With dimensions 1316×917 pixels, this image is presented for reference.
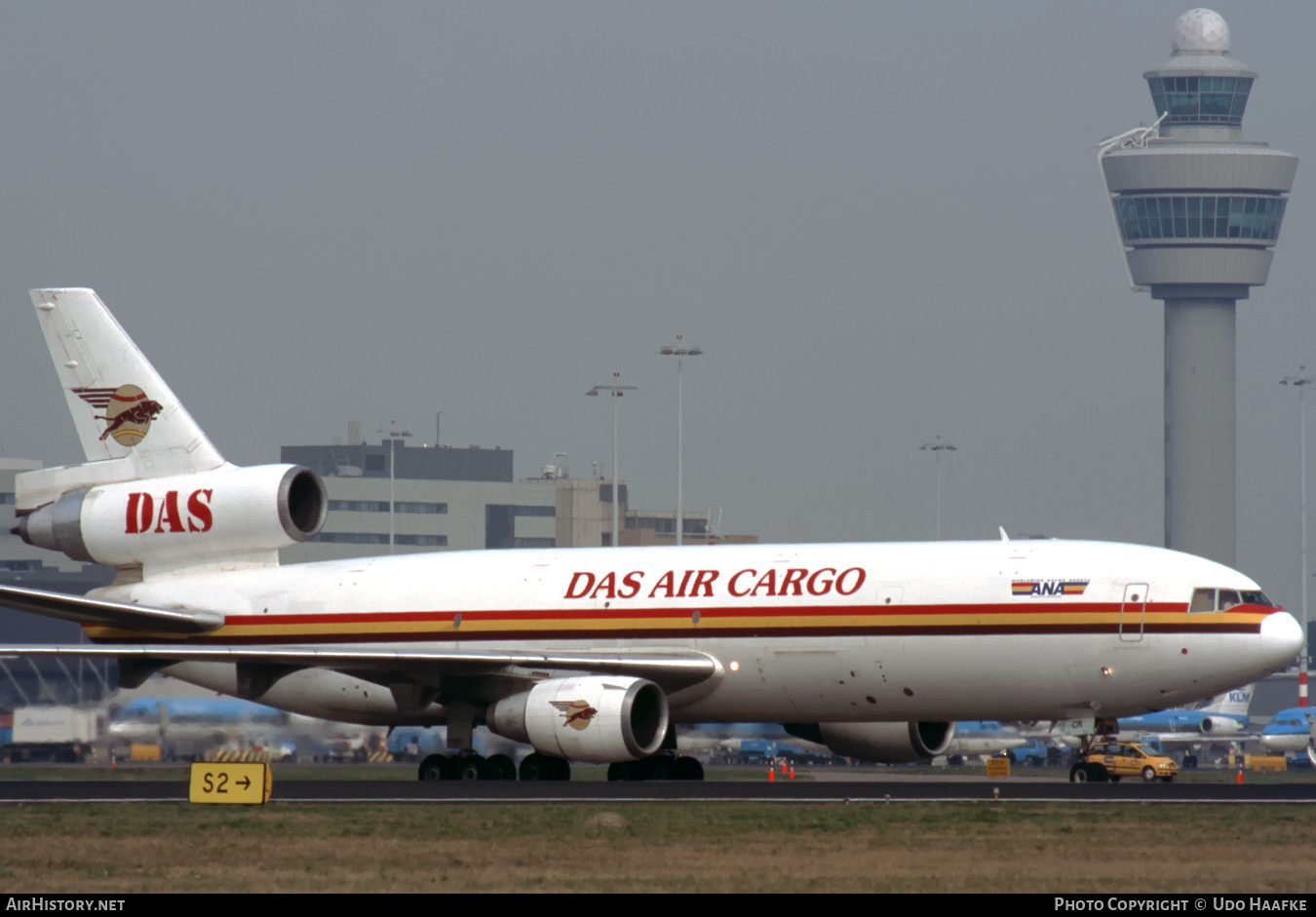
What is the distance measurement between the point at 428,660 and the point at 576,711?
10.4 ft

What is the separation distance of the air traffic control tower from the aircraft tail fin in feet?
483

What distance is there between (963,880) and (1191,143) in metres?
181

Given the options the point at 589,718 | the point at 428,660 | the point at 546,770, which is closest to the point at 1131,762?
the point at 546,770

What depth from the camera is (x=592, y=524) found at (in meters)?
158

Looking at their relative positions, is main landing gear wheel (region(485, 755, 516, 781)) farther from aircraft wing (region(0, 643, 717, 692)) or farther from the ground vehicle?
the ground vehicle

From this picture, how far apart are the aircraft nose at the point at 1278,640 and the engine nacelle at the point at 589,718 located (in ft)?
35.8

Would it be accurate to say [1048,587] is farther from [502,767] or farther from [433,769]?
[433,769]

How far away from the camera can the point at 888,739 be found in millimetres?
39062

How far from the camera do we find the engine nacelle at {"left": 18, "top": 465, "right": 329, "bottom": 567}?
40.4 m

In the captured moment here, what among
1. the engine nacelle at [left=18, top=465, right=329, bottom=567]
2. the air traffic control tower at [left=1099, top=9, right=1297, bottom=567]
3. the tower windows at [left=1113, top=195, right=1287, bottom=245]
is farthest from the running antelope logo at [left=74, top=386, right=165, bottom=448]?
the tower windows at [left=1113, top=195, right=1287, bottom=245]

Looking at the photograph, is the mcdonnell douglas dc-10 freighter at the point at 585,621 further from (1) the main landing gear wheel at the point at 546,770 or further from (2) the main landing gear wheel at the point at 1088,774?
(2) the main landing gear wheel at the point at 1088,774

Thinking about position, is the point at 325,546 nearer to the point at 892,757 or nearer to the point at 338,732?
the point at 338,732
